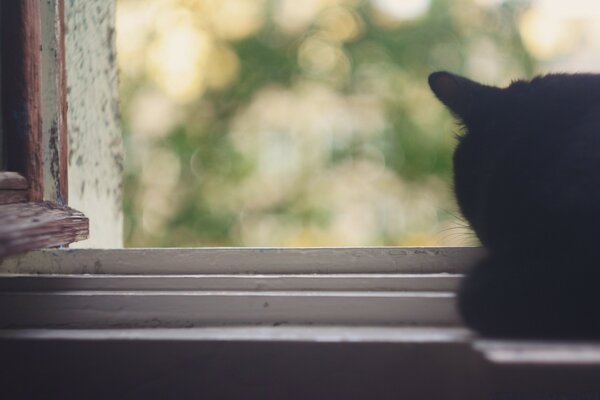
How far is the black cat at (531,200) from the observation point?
0.59 meters

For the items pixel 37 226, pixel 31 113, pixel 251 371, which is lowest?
pixel 251 371

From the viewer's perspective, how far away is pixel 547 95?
2.77ft

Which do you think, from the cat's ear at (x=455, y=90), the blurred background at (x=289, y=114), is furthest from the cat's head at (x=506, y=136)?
the blurred background at (x=289, y=114)

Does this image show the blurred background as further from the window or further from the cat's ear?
the window

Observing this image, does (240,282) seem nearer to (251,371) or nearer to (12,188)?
(251,371)

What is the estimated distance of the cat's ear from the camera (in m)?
0.93

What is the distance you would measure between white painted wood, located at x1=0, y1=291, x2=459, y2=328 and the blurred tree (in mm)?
1306

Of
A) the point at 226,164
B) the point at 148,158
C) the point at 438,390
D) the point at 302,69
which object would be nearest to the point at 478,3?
the point at 302,69

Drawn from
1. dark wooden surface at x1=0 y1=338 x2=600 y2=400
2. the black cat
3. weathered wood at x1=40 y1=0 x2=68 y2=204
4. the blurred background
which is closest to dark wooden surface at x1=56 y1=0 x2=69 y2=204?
weathered wood at x1=40 y1=0 x2=68 y2=204

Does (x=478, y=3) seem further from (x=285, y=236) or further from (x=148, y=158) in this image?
(x=148, y=158)

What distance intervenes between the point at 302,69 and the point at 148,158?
26.3 inches

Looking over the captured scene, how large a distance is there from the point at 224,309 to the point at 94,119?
0.46 meters

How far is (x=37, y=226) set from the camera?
597 millimetres

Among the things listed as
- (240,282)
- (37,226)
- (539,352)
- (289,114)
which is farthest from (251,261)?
(289,114)
